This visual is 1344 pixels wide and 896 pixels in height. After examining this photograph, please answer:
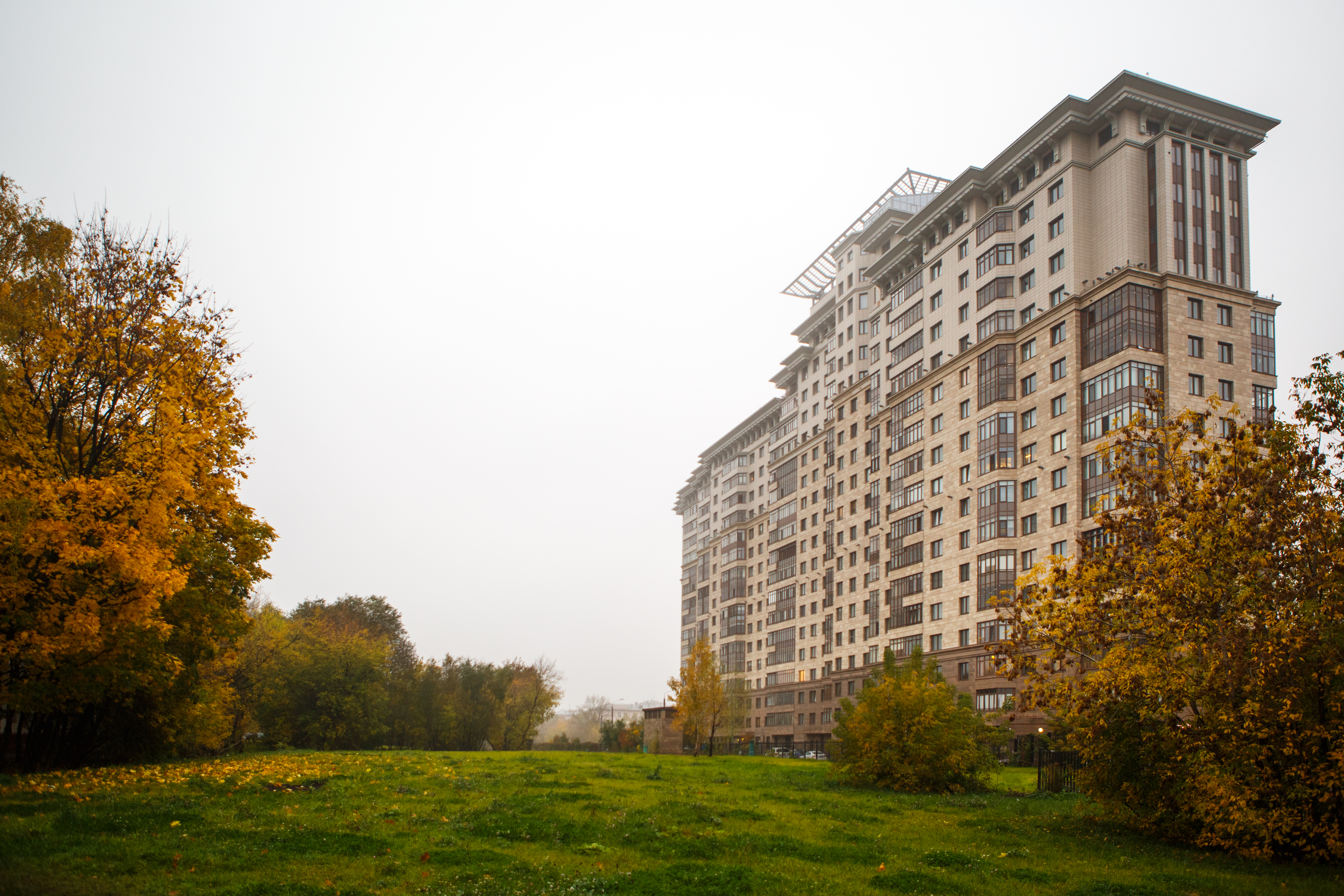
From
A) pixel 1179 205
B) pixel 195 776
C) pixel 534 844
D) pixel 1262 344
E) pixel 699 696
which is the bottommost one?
pixel 699 696

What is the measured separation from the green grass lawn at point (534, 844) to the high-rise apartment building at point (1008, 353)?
108 ft

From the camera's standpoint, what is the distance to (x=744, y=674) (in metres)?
132

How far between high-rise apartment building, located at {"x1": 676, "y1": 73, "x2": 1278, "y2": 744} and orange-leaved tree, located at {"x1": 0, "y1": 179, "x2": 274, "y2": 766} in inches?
1721

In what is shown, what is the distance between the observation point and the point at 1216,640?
2014cm

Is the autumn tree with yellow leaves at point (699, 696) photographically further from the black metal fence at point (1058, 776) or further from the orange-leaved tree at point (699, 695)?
the black metal fence at point (1058, 776)

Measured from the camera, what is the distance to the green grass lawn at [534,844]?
14.3 metres

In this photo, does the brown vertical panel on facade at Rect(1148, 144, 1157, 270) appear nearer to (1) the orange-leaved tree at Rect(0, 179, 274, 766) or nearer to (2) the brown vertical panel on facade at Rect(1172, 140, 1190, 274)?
(2) the brown vertical panel on facade at Rect(1172, 140, 1190, 274)

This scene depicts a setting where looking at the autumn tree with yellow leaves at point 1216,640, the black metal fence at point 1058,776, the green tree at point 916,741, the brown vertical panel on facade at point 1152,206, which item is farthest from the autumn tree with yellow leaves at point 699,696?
the autumn tree with yellow leaves at point 1216,640

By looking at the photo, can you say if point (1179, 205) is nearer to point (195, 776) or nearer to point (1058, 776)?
point (1058, 776)

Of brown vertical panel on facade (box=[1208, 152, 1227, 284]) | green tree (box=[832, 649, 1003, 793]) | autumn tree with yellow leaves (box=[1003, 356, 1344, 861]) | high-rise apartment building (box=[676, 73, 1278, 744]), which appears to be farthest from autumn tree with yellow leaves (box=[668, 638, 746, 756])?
autumn tree with yellow leaves (box=[1003, 356, 1344, 861])

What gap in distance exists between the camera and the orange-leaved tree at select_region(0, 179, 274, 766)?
23031 mm

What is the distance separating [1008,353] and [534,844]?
216 ft

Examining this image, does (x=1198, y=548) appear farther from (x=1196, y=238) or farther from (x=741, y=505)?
(x=741, y=505)

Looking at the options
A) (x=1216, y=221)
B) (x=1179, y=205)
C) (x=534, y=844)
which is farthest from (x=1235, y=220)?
(x=534, y=844)
